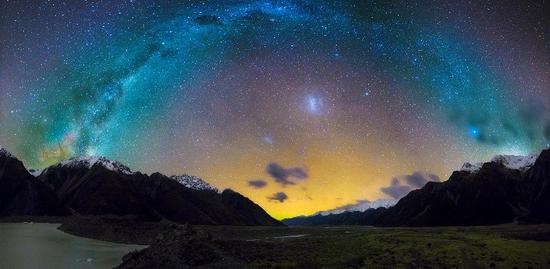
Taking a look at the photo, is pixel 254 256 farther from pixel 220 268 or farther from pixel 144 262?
pixel 144 262

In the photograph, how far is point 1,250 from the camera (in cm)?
8088

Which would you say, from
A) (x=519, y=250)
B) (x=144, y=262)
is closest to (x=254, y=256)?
(x=144, y=262)

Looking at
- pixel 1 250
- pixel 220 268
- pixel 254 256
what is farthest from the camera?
pixel 1 250

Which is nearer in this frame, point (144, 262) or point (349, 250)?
point (144, 262)

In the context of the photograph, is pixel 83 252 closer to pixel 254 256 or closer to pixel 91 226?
pixel 254 256

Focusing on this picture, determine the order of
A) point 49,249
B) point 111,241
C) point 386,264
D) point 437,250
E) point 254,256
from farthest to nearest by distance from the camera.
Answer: point 111,241
point 49,249
point 437,250
point 254,256
point 386,264

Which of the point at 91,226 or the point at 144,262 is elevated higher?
the point at 91,226

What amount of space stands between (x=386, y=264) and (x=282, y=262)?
575 inches

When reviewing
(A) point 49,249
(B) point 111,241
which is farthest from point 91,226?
(A) point 49,249

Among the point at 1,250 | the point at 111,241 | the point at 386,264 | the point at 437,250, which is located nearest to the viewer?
the point at 386,264

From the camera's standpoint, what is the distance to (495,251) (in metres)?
71.8

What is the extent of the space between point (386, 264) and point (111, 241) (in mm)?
78557

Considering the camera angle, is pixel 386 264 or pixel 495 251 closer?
pixel 386 264

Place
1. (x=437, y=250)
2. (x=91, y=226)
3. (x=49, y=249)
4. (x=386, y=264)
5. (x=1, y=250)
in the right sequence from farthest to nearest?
(x=91, y=226)
(x=49, y=249)
(x=1, y=250)
(x=437, y=250)
(x=386, y=264)
